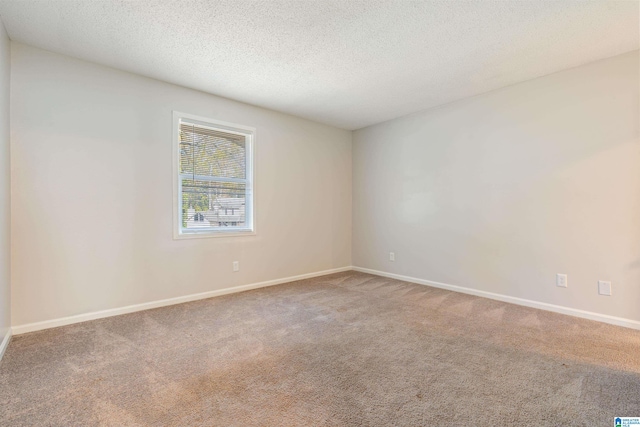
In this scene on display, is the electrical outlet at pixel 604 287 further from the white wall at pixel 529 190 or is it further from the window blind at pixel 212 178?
the window blind at pixel 212 178

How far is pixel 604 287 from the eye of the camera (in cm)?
279

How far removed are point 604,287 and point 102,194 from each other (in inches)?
189

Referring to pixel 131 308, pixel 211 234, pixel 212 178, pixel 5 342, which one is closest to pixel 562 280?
pixel 211 234

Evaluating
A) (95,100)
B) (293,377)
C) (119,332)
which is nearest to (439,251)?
(293,377)

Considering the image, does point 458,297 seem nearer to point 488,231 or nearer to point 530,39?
point 488,231

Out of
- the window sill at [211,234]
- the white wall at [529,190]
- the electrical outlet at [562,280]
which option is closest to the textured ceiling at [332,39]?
the white wall at [529,190]

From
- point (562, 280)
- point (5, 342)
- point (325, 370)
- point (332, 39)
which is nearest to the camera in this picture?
point (325, 370)

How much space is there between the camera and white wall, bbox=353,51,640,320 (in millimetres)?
2713

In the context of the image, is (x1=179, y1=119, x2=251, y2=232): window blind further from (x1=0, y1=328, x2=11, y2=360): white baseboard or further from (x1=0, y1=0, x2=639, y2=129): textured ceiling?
(x1=0, y1=328, x2=11, y2=360): white baseboard

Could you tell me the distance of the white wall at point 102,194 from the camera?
2.57 m

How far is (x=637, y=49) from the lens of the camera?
2617mm

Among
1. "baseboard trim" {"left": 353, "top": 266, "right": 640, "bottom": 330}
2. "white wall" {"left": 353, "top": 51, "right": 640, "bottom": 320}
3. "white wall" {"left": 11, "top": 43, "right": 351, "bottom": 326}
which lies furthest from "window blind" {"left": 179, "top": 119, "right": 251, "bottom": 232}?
"baseboard trim" {"left": 353, "top": 266, "right": 640, "bottom": 330}

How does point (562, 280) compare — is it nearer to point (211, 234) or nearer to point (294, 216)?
point (294, 216)

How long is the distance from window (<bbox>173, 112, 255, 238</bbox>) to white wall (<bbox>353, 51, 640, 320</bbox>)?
7.06 ft
